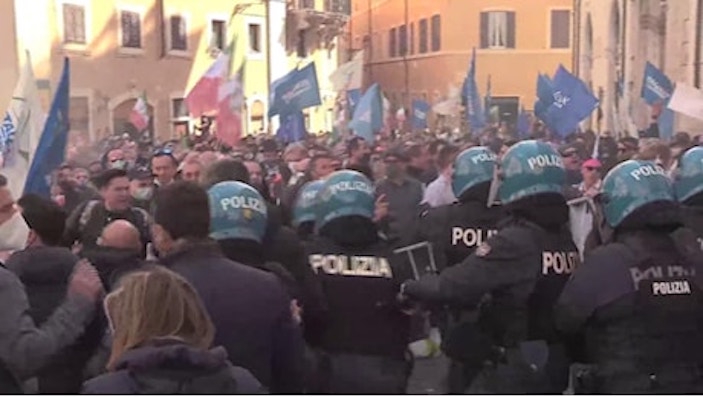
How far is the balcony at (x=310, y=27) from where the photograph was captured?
40.9 metres

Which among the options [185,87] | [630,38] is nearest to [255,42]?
[185,87]

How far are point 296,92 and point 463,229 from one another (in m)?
9.69

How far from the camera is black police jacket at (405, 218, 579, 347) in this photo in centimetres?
413

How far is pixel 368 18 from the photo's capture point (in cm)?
5834

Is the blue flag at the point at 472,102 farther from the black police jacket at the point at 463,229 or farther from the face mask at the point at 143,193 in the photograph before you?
the black police jacket at the point at 463,229

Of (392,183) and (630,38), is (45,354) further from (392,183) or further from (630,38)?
(630,38)

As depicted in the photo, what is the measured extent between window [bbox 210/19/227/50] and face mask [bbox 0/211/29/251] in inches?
1108

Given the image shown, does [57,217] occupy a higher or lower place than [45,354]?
higher

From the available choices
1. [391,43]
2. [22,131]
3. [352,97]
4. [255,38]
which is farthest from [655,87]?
[391,43]

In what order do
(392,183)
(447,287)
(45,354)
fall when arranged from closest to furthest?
(45,354) < (447,287) < (392,183)

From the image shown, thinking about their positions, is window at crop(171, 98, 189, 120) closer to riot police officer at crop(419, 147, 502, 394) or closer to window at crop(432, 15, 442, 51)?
window at crop(432, 15, 442, 51)

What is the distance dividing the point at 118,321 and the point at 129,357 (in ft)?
0.50

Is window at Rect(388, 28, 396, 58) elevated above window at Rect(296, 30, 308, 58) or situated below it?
above

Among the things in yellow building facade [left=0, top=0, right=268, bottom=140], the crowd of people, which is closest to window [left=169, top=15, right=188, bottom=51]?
yellow building facade [left=0, top=0, right=268, bottom=140]
